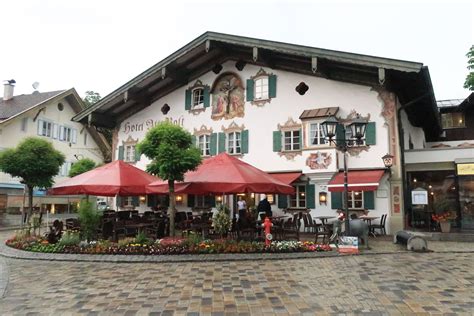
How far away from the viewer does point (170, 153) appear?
11234mm

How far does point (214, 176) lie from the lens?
11.0 metres

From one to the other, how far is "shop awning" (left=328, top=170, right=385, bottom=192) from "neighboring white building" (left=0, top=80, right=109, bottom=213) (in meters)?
18.9

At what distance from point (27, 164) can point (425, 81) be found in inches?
639

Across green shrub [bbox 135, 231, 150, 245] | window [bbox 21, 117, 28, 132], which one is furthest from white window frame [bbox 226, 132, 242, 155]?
window [bbox 21, 117, 28, 132]

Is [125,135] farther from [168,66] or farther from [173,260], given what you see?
[173,260]

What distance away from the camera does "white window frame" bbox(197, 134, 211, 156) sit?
63.8 ft

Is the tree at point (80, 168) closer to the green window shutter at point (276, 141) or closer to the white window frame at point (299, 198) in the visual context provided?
the green window shutter at point (276, 141)

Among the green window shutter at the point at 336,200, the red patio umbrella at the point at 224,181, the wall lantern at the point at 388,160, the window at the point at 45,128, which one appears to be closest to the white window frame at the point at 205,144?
the green window shutter at the point at 336,200

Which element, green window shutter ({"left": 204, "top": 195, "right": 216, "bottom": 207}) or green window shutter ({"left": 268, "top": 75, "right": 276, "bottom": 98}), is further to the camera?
green window shutter ({"left": 204, "top": 195, "right": 216, "bottom": 207})

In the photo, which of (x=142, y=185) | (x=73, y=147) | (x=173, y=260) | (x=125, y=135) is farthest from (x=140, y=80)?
(x=73, y=147)

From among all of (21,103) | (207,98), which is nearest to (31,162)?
(207,98)

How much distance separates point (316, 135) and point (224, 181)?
7.36 m

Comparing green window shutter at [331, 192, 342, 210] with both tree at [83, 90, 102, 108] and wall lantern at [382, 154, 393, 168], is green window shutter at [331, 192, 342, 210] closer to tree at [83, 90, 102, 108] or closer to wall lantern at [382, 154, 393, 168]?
wall lantern at [382, 154, 393, 168]

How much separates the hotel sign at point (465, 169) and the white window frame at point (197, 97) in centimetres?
1166
